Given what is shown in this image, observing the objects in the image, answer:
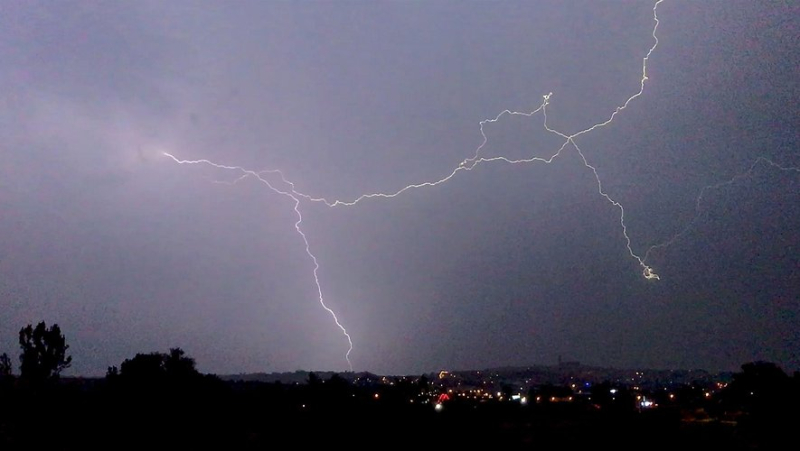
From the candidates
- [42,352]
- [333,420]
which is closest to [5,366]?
[42,352]

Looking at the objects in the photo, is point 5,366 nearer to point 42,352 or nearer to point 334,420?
point 42,352

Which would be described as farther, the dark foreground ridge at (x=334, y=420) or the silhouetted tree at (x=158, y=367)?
the silhouetted tree at (x=158, y=367)

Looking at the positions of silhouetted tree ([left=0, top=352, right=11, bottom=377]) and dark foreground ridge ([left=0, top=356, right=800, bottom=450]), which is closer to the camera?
dark foreground ridge ([left=0, top=356, right=800, bottom=450])

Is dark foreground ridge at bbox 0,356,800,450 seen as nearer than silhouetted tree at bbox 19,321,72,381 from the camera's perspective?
Yes

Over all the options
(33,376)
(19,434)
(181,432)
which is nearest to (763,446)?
(181,432)

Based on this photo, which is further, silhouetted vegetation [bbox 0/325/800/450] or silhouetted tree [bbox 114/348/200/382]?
silhouetted tree [bbox 114/348/200/382]

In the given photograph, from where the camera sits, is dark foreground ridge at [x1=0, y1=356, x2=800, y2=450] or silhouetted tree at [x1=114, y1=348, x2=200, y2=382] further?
silhouetted tree at [x1=114, y1=348, x2=200, y2=382]

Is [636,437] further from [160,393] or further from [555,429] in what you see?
[160,393]

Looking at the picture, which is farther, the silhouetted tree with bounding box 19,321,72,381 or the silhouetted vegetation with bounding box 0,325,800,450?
the silhouetted tree with bounding box 19,321,72,381
